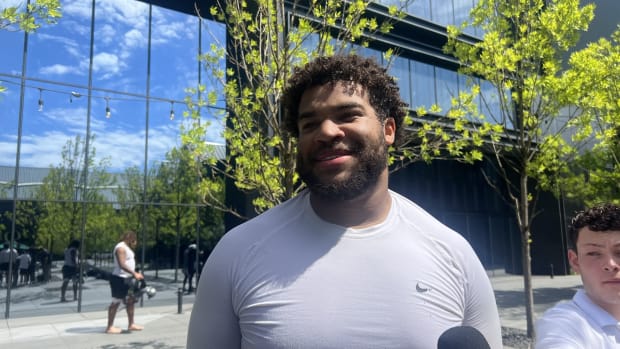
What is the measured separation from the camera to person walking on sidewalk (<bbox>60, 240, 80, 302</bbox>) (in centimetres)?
1217

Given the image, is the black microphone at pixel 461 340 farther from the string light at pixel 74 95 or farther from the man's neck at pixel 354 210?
the string light at pixel 74 95

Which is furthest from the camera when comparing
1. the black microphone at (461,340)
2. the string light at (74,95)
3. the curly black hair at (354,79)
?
the string light at (74,95)

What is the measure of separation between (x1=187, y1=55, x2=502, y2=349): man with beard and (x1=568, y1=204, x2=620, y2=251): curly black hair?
706mm

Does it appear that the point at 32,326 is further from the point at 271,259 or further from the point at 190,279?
the point at 271,259

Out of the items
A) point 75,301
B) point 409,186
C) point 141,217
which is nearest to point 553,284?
point 409,186

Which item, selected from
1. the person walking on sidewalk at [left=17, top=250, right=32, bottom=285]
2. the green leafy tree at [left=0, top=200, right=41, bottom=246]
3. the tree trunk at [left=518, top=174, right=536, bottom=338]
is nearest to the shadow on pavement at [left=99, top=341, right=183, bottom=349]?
the person walking on sidewalk at [left=17, top=250, right=32, bottom=285]

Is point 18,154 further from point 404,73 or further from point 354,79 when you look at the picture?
point 354,79

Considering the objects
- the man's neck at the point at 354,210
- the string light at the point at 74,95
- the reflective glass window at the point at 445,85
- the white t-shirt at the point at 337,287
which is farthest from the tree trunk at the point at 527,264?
the string light at the point at 74,95

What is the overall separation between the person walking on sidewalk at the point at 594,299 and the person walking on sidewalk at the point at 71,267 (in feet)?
42.4

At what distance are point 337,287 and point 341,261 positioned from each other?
9cm

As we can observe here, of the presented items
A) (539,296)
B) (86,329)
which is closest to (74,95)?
(86,329)

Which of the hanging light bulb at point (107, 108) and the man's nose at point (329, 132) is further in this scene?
the hanging light bulb at point (107, 108)

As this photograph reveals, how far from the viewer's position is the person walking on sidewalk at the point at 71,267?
12.2 m

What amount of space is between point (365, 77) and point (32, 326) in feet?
38.2
